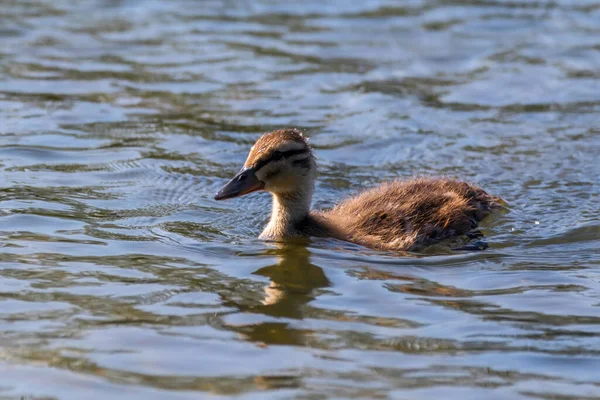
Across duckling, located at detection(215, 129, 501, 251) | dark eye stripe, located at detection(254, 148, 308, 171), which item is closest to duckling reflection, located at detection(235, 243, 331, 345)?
duckling, located at detection(215, 129, 501, 251)

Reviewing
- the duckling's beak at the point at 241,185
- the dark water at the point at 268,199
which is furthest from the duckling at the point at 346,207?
the dark water at the point at 268,199

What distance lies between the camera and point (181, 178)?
980 centimetres

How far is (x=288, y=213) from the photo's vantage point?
8328mm

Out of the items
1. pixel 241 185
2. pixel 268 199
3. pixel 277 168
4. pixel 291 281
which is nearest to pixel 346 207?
pixel 277 168

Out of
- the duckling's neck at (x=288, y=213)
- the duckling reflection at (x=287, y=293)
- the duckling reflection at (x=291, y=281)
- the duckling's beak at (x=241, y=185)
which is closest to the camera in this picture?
the duckling reflection at (x=287, y=293)

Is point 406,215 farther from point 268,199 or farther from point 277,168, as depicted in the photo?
point 268,199

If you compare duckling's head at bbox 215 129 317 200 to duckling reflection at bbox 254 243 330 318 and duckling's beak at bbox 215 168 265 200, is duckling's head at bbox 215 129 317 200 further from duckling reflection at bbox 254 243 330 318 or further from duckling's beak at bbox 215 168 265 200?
duckling reflection at bbox 254 243 330 318

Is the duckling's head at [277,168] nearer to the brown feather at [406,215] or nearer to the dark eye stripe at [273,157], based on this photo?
the dark eye stripe at [273,157]

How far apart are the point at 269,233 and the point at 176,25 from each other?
26.1 feet

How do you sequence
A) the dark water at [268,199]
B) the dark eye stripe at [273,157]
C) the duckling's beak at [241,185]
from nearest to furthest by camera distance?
the dark water at [268,199], the duckling's beak at [241,185], the dark eye stripe at [273,157]

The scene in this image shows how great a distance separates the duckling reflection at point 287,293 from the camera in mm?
5918

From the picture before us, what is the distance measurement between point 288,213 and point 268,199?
159 centimetres

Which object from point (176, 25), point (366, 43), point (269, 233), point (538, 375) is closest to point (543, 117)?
point (366, 43)

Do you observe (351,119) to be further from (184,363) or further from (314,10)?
(184,363)
